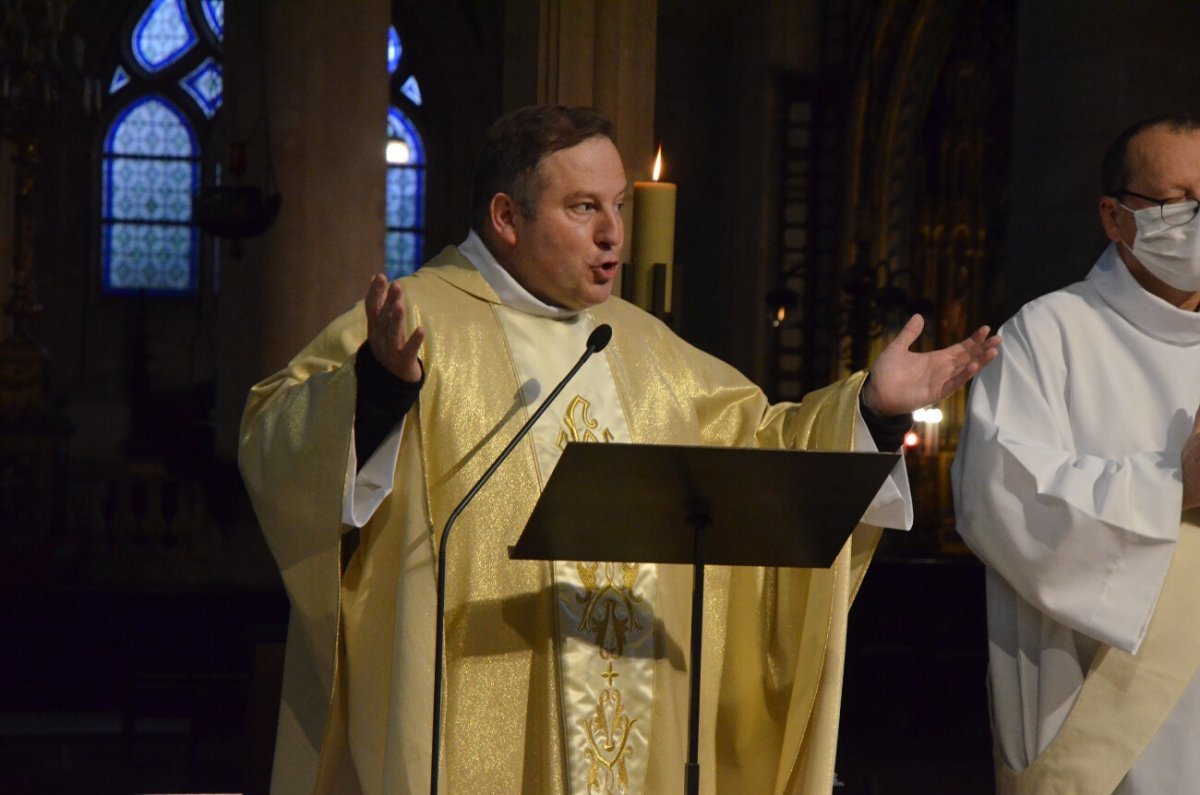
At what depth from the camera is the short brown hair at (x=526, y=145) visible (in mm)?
3398

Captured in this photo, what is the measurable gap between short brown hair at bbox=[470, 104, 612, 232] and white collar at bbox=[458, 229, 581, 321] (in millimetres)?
72

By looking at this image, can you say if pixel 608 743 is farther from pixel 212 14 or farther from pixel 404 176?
pixel 212 14

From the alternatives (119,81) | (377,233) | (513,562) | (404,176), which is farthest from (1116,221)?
(119,81)

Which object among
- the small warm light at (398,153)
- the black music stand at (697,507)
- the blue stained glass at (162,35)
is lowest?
the black music stand at (697,507)

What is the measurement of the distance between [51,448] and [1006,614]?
8.92 metres

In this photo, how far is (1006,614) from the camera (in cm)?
369

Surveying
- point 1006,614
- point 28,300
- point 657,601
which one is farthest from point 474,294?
point 28,300

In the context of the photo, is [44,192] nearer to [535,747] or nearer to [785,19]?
[785,19]

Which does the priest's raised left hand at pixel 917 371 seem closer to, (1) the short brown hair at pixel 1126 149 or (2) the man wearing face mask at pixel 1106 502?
(2) the man wearing face mask at pixel 1106 502

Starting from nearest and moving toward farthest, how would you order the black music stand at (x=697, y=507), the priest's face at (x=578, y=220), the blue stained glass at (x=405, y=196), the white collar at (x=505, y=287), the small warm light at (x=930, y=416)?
the black music stand at (x=697, y=507)
the priest's face at (x=578, y=220)
the white collar at (x=505, y=287)
the small warm light at (x=930, y=416)
the blue stained glass at (x=405, y=196)

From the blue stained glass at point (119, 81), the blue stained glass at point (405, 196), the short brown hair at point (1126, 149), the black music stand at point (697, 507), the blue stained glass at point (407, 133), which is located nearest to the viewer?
the black music stand at point (697, 507)

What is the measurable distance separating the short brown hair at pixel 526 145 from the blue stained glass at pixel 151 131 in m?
17.1

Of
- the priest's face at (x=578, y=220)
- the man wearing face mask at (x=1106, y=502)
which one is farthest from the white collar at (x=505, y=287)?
the man wearing face mask at (x=1106, y=502)

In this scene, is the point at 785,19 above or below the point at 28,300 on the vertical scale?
above
